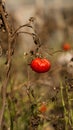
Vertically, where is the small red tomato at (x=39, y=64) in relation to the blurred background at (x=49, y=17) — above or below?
above

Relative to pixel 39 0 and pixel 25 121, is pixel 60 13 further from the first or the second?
pixel 25 121

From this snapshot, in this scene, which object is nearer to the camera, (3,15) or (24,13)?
(3,15)

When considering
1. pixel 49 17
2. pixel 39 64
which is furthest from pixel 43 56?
pixel 49 17

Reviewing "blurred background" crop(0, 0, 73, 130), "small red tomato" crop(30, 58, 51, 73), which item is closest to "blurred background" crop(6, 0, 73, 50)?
"blurred background" crop(0, 0, 73, 130)

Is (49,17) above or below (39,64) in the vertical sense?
below

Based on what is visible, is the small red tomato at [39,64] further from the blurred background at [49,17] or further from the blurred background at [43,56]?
the blurred background at [49,17]

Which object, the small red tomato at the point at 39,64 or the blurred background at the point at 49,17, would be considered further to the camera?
the blurred background at the point at 49,17

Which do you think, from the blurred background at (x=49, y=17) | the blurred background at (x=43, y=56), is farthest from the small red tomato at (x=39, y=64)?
the blurred background at (x=49, y=17)

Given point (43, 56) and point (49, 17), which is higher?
point (43, 56)

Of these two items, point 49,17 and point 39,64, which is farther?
point 49,17

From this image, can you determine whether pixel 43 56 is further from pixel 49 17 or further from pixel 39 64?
pixel 49 17

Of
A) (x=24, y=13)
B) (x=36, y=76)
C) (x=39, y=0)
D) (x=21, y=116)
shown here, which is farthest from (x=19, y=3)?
(x=21, y=116)
